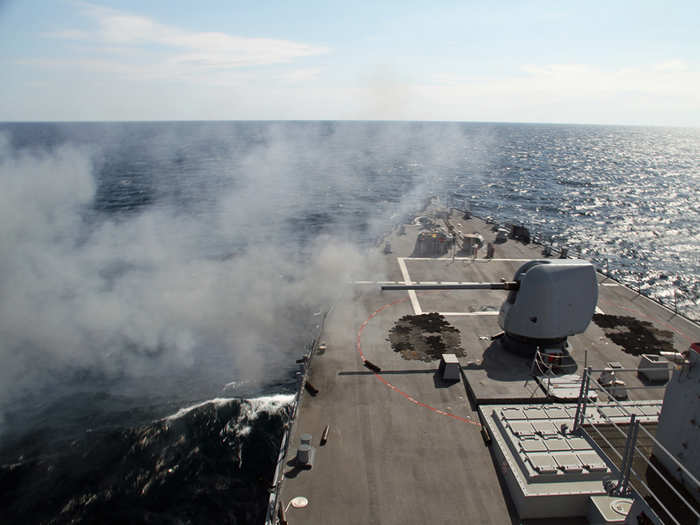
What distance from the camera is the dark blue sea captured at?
14.2 m

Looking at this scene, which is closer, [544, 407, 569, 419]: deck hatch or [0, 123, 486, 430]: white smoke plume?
[544, 407, 569, 419]: deck hatch

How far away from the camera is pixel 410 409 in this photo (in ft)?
42.2

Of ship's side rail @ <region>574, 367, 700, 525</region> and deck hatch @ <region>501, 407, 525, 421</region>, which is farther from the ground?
ship's side rail @ <region>574, 367, 700, 525</region>

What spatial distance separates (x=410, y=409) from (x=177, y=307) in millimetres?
16342

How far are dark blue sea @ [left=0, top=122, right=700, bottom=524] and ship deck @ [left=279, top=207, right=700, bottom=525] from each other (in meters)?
3.70

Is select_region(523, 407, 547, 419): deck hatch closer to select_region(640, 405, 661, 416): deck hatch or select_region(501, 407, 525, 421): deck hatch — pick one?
select_region(501, 407, 525, 421): deck hatch

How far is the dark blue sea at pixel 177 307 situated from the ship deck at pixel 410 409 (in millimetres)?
3700

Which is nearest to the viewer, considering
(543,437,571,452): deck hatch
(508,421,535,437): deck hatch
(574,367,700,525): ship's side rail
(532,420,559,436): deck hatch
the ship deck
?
(574,367,700,525): ship's side rail

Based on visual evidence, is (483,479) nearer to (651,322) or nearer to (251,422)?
(251,422)

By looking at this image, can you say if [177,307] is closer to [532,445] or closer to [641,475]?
[532,445]

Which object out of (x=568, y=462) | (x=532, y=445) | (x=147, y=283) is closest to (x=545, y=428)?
(x=532, y=445)

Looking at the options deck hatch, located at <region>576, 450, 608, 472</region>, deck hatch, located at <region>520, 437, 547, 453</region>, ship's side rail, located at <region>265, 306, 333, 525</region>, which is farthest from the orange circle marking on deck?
deck hatch, located at <region>576, 450, 608, 472</region>

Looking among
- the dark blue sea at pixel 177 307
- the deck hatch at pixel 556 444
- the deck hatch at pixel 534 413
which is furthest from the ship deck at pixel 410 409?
the dark blue sea at pixel 177 307

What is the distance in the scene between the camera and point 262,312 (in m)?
25.4
